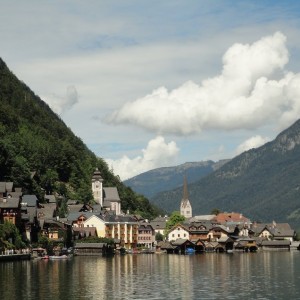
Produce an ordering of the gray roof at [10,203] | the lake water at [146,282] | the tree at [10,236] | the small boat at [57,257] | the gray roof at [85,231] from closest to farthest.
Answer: the lake water at [146,282] → the tree at [10,236] → the small boat at [57,257] → the gray roof at [10,203] → the gray roof at [85,231]

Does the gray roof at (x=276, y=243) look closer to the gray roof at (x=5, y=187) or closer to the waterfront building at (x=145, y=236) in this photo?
the waterfront building at (x=145, y=236)

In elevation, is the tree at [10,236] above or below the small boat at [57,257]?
above

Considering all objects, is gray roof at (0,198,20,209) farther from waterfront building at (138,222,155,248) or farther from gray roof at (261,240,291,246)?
gray roof at (261,240,291,246)

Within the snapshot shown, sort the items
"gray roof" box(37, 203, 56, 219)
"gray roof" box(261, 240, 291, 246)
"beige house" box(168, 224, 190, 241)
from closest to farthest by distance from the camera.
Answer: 1. "gray roof" box(37, 203, 56, 219)
2. "beige house" box(168, 224, 190, 241)
3. "gray roof" box(261, 240, 291, 246)

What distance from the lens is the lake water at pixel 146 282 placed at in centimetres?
6172

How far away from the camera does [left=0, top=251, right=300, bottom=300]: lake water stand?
202 ft

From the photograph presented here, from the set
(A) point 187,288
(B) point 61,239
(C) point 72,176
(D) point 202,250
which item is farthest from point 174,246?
(A) point 187,288

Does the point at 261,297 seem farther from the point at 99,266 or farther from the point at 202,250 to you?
the point at 202,250

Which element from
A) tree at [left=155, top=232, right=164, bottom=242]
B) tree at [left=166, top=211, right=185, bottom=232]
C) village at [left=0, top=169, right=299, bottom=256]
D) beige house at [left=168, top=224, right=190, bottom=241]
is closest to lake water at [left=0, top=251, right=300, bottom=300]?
village at [left=0, top=169, right=299, bottom=256]

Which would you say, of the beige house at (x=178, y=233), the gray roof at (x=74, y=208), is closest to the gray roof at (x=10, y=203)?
the gray roof at (x=74, y=208)

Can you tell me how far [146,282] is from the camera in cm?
7306

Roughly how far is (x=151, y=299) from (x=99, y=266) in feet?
129

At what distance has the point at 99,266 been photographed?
97.3 meters

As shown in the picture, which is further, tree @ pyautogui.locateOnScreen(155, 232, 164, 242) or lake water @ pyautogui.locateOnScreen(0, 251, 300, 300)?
tree @ pyautogui.locateOnScreen(155, 232, 164, 242)
